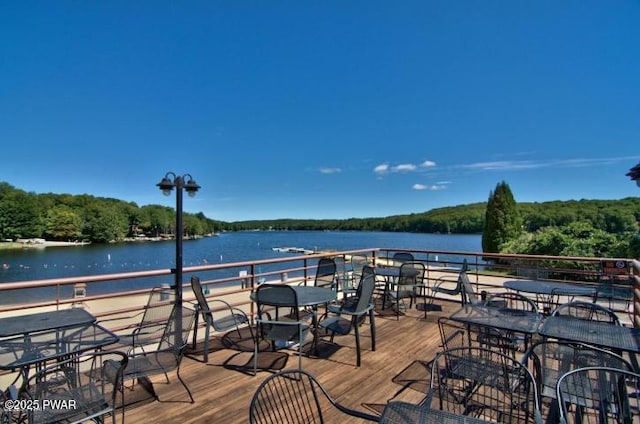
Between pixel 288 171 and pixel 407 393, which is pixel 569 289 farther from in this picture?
pixel 288 171

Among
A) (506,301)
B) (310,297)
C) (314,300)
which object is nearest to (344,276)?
(310,297)

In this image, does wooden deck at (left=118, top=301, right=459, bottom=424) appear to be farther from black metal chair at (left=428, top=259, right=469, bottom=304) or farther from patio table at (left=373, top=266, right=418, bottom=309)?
patio table at (left=373, top=266, right=418, bottom=309)

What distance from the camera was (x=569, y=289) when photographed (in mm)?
3926

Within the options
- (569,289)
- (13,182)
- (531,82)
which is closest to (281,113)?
(531,82)

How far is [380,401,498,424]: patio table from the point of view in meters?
1.08

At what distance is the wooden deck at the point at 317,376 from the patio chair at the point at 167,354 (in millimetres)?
165

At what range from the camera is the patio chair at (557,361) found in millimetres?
1546

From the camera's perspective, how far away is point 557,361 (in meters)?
1.98

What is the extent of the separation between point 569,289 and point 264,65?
1202 cm

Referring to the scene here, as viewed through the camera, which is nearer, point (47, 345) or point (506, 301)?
point (47, 345)

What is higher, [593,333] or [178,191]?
[178,191]

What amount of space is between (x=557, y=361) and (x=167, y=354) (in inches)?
106

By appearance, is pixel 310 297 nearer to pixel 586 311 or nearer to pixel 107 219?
pixel 586 311

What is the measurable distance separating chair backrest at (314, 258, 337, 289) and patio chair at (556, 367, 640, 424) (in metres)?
3.22
